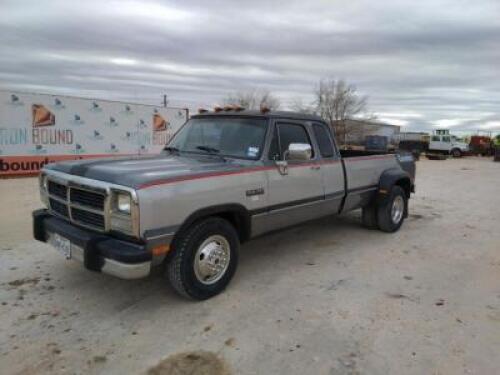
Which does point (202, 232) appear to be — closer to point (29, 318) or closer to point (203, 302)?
point (203, 302)

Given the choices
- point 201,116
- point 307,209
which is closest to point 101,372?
point 307,209

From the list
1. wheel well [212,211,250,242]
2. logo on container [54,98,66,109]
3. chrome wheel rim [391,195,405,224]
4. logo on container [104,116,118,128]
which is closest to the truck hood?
wheel well [212,211,250,242]

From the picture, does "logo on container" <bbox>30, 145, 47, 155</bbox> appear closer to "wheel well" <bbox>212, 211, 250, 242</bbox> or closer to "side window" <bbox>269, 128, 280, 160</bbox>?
"side window" <bbox>269, 128, 280, 160</bbox>

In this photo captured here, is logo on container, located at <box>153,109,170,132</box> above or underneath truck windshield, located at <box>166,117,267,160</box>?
above

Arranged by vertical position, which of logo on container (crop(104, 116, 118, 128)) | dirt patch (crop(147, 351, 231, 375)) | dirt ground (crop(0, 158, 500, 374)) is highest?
logo on container (crop(104, 116, 118, 128))

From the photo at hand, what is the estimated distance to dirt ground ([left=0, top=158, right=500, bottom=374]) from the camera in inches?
132

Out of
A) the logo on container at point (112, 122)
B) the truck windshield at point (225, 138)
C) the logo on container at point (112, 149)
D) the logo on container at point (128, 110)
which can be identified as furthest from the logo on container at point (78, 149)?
the truck windshield at point (225, 138)

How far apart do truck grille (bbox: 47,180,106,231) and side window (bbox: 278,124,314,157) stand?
227 cm

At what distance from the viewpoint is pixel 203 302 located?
14.3 ft

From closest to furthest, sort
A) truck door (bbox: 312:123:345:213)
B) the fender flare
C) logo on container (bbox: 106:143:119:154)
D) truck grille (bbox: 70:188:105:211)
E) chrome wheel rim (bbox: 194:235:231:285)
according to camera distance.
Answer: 1. truck grille (bbox: 70:188:105:211)
2. chrome wheel rim (bbox: 194:235:231:285)
3. truck door (bbox: 312:123:345:213)
4. the fender flare
5. logo on container (bbox: 106:143:119:154)

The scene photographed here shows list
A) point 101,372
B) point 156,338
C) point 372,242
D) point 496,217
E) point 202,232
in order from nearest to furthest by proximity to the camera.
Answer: point 101,372
point 156,338
point 202,232
point 372,242
point 496,217

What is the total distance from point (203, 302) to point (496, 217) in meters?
7.31

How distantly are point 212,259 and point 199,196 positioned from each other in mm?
733

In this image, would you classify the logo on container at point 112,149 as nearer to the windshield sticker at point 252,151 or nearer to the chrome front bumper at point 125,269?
the windshield sticker at point 252,151
